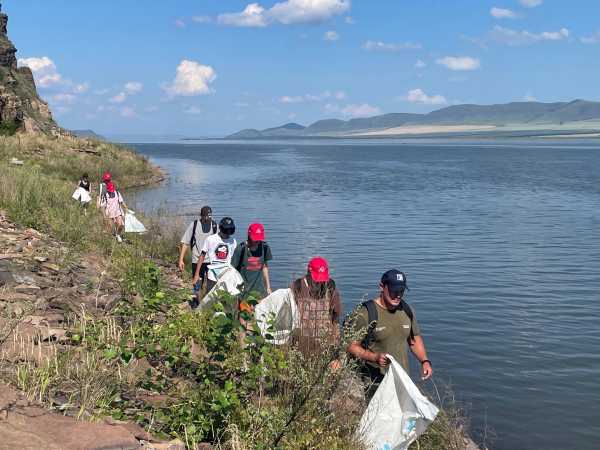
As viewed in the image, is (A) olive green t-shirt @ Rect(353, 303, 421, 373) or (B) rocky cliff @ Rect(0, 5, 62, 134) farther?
(B) rocky cliff @ Rect(0, 5, 62, 134)

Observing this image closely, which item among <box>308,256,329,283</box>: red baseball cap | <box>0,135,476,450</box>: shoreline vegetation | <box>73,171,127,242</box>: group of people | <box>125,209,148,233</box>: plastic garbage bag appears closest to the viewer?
<box>0,135,476,450</box>: shoreline vegetation

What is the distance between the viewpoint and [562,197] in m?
36.6

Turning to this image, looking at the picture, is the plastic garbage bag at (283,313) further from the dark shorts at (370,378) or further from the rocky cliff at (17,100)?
the rocky cliff at (17,100)

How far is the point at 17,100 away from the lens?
4041 centimetres

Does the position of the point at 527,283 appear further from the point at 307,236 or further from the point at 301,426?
the point at 301,426

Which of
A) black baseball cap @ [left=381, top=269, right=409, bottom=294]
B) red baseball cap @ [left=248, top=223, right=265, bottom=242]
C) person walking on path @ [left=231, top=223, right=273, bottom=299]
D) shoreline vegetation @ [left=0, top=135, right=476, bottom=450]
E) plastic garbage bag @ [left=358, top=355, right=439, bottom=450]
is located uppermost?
red baseball cap @ [left=248, top=223, right=265, bottom=242]

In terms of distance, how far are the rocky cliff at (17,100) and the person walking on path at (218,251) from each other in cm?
3221

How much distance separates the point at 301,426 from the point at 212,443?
2.29ft

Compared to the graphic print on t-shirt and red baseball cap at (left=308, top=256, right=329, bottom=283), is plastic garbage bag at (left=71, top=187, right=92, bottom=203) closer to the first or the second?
the graphic print on t-shirt

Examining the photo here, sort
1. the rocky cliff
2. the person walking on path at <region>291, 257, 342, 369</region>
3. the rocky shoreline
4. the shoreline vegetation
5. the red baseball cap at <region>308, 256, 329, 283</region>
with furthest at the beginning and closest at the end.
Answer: the rocky cliff → the red baseball cap at <region>308, 256, 329, 283</region> → the person walking on path at <region>291, 257, 342, 369</region> → the shoreline vegetation → the rocky shoreline

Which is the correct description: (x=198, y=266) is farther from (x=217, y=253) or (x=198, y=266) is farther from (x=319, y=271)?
(x=319, y=271)

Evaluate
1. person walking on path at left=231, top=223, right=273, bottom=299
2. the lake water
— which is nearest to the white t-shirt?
person walking on path at left=231, top=223, right=273, bottom=299

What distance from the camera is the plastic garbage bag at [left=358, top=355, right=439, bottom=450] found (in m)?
5.29

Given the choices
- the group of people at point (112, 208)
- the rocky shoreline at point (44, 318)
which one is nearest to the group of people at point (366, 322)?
the rocky shoreline at point (44, 318)
